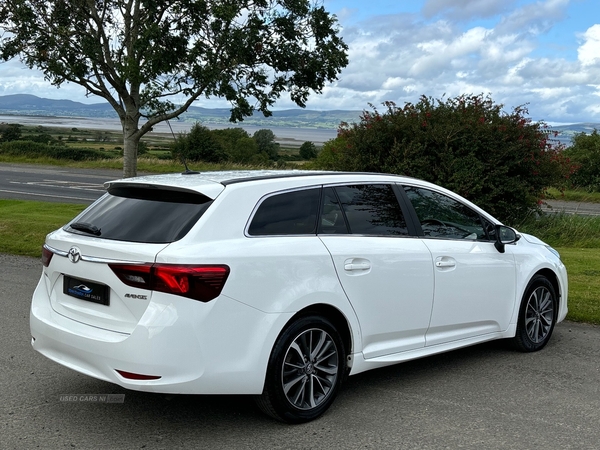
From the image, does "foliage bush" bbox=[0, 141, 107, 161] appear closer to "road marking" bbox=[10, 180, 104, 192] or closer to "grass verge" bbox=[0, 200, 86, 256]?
"road marking" bbox=[10, 180, 104, 192]

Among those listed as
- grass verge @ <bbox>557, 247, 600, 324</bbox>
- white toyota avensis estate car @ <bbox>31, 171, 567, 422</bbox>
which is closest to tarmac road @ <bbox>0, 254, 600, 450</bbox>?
white toyota avensis estate car @ <bbox>31, 171, 567, 422</bbox>

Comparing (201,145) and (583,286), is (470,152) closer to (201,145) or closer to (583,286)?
(583,286)

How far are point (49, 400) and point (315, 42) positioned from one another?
10437mm

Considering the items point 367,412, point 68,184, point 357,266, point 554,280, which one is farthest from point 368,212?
point 68,184

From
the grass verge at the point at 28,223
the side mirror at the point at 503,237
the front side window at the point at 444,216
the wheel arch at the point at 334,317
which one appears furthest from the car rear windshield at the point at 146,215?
the grass verge at the point at 28,223

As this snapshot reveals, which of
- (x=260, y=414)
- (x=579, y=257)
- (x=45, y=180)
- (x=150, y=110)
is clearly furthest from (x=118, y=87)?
(x=45, y=180)

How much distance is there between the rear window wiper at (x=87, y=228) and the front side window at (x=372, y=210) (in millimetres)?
1641

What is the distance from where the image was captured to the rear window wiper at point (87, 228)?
4.75 m

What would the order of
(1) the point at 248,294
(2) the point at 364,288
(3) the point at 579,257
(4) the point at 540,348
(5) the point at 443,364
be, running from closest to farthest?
(1) the point at 248,294 < (2) the point at 364,288 < (5) the point at 443,364 < (4) the point at 540,348 < (3) the point at 579,257

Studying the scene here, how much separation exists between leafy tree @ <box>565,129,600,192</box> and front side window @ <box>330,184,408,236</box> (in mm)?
27947

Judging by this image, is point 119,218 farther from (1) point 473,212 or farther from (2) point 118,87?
(2) point 118,87

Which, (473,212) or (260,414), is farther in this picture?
(473,212)

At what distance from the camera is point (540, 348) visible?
6.62 meters

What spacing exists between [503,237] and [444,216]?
25.2 inches
